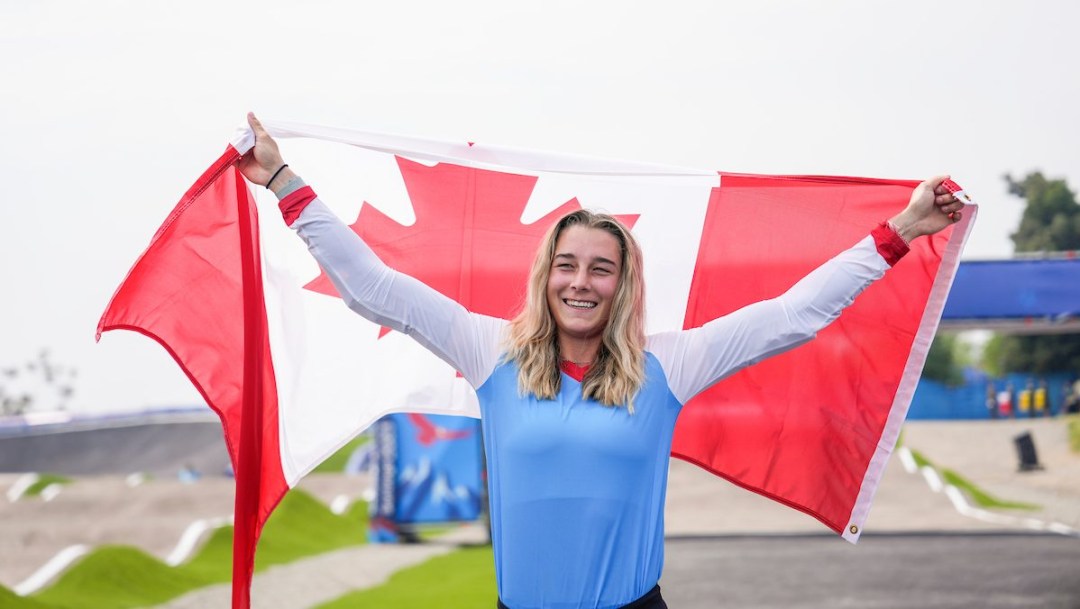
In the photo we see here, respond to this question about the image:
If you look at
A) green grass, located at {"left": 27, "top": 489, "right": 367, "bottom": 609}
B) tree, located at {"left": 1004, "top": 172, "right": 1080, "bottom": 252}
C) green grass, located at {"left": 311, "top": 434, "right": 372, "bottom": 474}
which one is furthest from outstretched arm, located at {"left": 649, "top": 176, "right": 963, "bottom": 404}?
tree, located at {"left": 1004, "top": 172, "right": 1080, "bottom": 252}

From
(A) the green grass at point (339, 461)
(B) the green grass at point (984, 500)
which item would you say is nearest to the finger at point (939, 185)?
(B) the green grass at point (984, 500)

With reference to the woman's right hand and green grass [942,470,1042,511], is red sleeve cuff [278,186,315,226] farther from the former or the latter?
green grass [942,470,1042,511]

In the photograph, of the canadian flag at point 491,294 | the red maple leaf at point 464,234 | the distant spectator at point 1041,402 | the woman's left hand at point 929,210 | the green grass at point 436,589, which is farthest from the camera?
the distant spectator at point 1041,402

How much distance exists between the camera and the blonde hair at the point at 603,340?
128 inches

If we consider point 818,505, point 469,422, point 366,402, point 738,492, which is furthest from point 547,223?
point 738,492

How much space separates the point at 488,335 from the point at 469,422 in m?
15.5

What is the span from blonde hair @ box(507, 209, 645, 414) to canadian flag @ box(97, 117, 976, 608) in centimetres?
127

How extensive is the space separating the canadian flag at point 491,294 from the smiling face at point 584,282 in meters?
1.30

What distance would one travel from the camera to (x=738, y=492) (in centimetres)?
2467

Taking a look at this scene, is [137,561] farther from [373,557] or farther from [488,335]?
[488,335]

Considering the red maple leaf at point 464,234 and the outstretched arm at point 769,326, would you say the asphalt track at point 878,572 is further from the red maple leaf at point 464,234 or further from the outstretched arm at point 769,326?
the outstretched arm at point 769,326

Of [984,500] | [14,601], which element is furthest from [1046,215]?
[14,601]

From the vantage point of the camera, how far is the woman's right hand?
3.51 m

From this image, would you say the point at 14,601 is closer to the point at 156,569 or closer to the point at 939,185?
the point at 156,569
